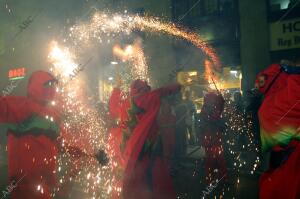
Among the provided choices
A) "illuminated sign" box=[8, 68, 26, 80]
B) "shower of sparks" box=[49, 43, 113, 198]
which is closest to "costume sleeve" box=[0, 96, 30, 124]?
"shower of sparks" box=[49, 43, 113, 198]

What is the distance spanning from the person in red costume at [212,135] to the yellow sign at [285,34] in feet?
18.7

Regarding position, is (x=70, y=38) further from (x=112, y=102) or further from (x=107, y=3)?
(x=112, y=102)

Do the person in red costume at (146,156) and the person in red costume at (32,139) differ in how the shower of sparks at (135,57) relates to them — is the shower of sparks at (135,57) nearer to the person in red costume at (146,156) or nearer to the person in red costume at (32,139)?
the person in red costume at (146,156)

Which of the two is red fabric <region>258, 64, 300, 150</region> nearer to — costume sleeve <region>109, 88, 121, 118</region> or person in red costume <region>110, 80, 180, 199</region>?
person in red costume <region>110, 80, 180, 199</region>

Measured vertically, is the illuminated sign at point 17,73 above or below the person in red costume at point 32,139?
above

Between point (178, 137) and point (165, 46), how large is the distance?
21.3 ft

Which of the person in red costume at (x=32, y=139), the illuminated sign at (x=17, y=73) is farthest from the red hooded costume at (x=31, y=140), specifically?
the illuminated sign at (x=17, y=73)

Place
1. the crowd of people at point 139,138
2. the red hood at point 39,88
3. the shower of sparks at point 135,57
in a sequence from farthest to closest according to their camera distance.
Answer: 1. the shower of sparks at point 135,57
2. the red hood at point 39,88
3. the crowd of people at point 139,138

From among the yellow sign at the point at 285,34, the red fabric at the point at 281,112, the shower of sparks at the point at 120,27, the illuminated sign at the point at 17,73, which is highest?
the shower of sparks at the point at 120,27

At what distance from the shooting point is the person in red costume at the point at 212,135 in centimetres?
793

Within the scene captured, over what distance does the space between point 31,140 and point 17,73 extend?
9326 millimetres

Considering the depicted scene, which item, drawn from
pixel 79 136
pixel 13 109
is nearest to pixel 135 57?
pixel 79 136

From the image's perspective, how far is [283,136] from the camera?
3.23m

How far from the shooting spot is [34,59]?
42.4 feet
